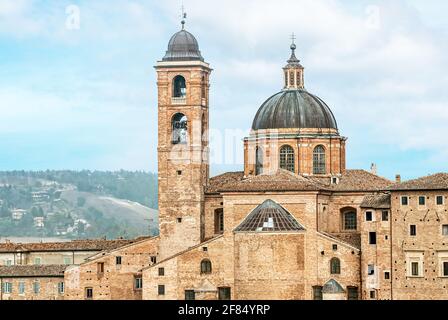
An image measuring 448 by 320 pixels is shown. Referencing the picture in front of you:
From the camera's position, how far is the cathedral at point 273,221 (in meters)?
85.8

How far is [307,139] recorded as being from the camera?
9681cm

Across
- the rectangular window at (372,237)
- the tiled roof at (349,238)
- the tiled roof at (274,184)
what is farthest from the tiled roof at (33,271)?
the rectangular window at (372,237)

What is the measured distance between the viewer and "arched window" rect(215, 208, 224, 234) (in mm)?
94125

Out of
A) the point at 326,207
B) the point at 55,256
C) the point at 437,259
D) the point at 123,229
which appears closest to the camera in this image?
the point at 437,259

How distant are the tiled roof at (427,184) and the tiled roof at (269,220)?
594cm

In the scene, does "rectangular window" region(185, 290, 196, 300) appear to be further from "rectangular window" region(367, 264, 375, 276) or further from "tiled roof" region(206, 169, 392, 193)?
"rectangular window" region(367, 264, 375, 276)

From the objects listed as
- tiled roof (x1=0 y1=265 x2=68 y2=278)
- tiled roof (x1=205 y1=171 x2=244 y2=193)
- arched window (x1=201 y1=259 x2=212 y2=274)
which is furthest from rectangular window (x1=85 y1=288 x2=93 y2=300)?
tiled roof (x1=205 y1=171 x2=244 y2=193)

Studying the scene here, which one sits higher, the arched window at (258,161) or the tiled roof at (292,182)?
the arched window at (258,161)

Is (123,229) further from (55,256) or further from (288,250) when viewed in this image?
(288,250)

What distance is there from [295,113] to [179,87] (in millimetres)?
7045

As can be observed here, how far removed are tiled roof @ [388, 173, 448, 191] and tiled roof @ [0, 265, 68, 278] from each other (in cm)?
1982

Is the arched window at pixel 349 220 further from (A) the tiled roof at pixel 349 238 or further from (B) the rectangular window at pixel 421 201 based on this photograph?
(B) the rectangular window at pixel 421 201
